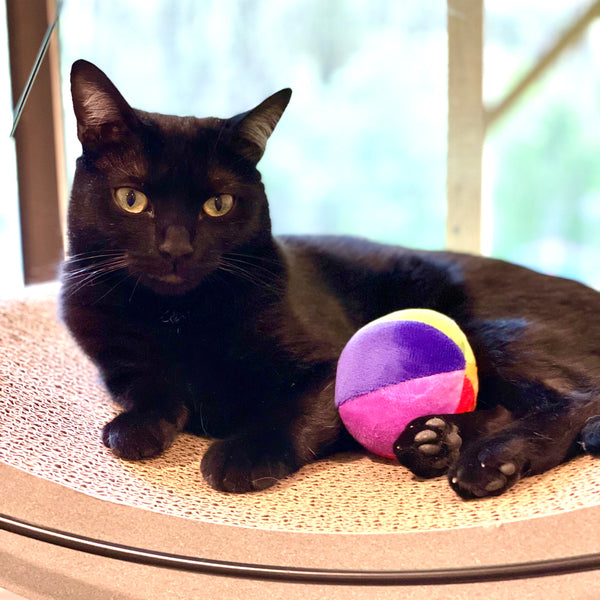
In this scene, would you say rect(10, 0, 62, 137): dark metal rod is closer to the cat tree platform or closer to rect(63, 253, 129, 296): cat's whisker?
rect(63, 253, 129, 296): cat's whisker

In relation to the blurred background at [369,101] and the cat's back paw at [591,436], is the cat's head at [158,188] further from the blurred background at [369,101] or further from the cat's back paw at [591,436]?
the cat's back paw at [591,436]

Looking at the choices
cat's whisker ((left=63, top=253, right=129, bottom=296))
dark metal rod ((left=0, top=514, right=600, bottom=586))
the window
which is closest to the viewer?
dark metal rod ((left=0, top=514, right=600, bottom=586))

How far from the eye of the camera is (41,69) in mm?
1336

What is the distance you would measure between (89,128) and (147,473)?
0.57m

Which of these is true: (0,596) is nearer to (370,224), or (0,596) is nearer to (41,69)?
(41,69)

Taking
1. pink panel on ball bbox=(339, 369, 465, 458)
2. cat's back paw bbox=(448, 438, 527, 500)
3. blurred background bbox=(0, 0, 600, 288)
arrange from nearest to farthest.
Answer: cat's back paw bbox=(448, 438, 527, 500) < pink panel on ball bbox=(339, 369, 465, 458) < blurred background bbox=(0, 0, 600, 288)

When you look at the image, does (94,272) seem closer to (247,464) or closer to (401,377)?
(247,464)

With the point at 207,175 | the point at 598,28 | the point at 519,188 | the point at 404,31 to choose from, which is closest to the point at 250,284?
the point at 207,175

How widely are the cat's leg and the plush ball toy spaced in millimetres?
38

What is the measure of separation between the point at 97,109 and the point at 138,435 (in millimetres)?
534

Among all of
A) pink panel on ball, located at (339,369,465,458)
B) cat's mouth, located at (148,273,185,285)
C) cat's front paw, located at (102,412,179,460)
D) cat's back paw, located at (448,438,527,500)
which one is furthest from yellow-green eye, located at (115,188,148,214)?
cat's back paw, located at (448,438,527,500)

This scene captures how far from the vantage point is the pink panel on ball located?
1.01m

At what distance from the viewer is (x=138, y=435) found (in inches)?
42.1

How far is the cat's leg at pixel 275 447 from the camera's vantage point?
97 cm
